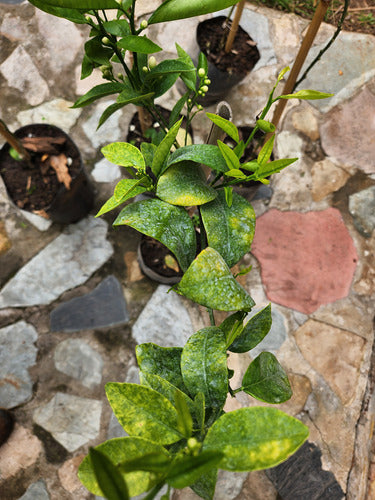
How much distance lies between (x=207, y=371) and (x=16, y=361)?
52.7 inches

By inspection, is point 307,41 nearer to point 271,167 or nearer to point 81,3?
point 271,167

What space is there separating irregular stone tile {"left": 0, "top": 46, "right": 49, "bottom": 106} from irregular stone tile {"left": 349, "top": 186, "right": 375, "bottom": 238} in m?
1.76

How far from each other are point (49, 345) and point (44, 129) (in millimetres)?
977

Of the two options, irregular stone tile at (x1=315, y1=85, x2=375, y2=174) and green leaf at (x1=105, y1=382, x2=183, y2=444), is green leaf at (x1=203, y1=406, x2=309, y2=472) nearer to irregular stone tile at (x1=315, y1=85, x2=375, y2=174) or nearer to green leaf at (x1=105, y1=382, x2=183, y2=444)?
green leaf at (x1=105, y1=382, x2=183, y2=444)

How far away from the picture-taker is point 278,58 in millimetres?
2295

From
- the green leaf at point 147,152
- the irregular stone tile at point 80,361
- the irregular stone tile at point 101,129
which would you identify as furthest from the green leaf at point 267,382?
the irregular stone tile at point 101,129

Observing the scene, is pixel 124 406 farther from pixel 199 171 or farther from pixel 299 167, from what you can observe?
pixel 299 167

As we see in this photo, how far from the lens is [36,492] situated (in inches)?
63.1

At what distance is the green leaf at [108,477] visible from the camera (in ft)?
1.43

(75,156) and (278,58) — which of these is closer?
(75,156)

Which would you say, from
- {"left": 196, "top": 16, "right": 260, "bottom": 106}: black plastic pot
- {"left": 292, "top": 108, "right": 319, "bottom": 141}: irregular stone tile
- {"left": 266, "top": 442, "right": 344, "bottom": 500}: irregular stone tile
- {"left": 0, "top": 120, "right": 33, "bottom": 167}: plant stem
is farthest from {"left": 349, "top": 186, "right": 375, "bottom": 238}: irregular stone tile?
{"left": 0, "top": 120, "right": 33, "bottom": 167}: plant stem

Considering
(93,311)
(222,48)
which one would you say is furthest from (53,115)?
(93,311)

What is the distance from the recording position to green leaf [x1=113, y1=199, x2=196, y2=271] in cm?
79

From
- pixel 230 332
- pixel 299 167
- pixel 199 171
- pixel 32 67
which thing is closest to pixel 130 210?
pixel 199 171
